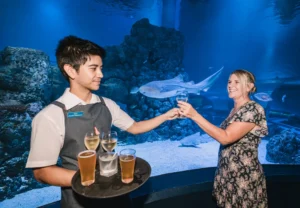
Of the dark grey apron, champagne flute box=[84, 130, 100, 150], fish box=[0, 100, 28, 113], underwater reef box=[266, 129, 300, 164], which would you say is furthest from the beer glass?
underwater reef box=[266, 129, 300, 164]

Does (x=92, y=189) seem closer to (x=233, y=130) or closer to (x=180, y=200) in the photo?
(x=233, y=130)

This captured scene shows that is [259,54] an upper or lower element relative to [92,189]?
upper

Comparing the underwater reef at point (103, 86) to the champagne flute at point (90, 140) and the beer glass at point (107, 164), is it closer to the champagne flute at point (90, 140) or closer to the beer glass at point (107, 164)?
the champagne flute at point (90, 140)

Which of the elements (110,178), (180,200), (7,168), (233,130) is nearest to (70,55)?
(110,178)

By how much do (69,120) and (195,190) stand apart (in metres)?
2.14

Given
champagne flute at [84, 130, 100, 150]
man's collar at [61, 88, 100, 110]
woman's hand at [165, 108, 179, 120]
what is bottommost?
champagne flute at [84, 130, 100, 150]

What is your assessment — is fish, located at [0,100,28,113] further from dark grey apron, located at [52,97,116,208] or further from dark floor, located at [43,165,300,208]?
dark grey apron, located at [52,97,116,208]

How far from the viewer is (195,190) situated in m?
2.49

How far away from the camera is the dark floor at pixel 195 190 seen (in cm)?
229

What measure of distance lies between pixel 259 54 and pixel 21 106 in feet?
180

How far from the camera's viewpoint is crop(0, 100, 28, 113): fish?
17.8ft

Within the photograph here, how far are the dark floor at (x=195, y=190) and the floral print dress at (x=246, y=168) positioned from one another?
677 mm

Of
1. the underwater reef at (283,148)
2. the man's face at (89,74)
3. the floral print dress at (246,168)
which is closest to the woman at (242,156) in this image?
the floral print dress at (246,168)

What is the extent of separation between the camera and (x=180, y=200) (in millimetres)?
2422
